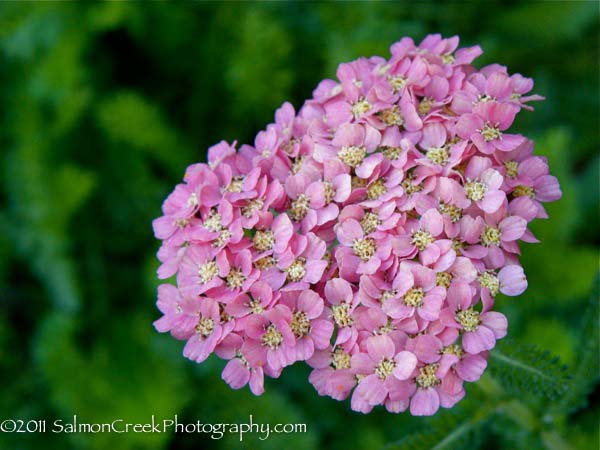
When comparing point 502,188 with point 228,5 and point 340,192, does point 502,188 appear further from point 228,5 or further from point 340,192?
point 228,5

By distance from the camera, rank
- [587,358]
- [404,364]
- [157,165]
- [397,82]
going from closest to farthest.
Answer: [404,364] → [397,82] → [587,358] → [157,165]

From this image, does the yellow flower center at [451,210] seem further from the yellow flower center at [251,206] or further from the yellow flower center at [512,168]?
Answer: the yellow flower center at [251,206]

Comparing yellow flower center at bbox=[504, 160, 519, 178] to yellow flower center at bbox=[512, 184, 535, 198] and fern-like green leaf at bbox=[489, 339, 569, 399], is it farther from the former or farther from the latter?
fern-like green leaf at bbox=[489, 339, 569, 399]

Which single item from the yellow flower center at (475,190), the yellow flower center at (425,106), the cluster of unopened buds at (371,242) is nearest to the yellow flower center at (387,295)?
the cluster of unopened buds at (371,242)

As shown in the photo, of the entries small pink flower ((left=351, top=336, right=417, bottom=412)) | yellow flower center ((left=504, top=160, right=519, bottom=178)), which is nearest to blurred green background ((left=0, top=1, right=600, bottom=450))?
yellow flower center ((left=504, top=160, right=519, bottom=178))

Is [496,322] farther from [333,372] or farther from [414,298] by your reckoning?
[333,372]

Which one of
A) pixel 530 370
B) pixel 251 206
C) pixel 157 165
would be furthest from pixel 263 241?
pixel 157 165
